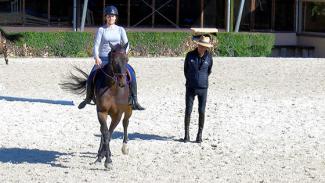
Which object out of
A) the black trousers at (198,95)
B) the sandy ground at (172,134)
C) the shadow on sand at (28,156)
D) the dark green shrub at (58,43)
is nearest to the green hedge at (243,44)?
the dark green shrub at (58,43)

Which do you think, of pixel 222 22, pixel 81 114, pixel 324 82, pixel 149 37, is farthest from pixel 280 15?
pixel 81 114

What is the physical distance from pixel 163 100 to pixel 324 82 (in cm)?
581

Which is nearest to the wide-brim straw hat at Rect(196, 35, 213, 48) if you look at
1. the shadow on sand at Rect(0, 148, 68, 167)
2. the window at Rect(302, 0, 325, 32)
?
the shadow on sand at Rect(0, 148, 68, 167)

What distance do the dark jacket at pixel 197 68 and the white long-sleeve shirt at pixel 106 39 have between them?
70.0 inches

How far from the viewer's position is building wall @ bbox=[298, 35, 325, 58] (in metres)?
31.8

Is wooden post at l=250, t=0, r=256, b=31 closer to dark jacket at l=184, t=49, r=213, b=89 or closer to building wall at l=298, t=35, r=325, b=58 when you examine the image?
building wall at l=298, t=35, r=325, b=58

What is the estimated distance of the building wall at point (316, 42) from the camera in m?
31.8

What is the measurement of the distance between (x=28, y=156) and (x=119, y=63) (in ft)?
6.41

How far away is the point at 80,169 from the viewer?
9.77 metres

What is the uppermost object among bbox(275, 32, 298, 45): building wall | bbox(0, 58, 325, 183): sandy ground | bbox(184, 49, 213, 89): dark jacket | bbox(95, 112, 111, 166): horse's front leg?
bbox(184, 49, 213, 89): dark jacket

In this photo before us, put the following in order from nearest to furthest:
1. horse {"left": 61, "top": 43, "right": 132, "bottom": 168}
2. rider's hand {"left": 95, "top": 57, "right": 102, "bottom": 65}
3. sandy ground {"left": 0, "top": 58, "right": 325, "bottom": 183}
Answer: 1. sandy ground {"left": 0, "top": 58, "right": 325, "bottom": 183}
2. horse {"left": 61, "top": 43, "right": 132, "bottom": 168}
3. rider's hand {"left": 95, "top": 57, "right": 102, "bottom": 65}

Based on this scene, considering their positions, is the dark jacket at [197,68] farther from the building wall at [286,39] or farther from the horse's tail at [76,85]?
the building wall at [286,39]

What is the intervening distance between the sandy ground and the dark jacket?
2.94 feet

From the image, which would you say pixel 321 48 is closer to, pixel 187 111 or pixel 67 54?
pixel 67 54
